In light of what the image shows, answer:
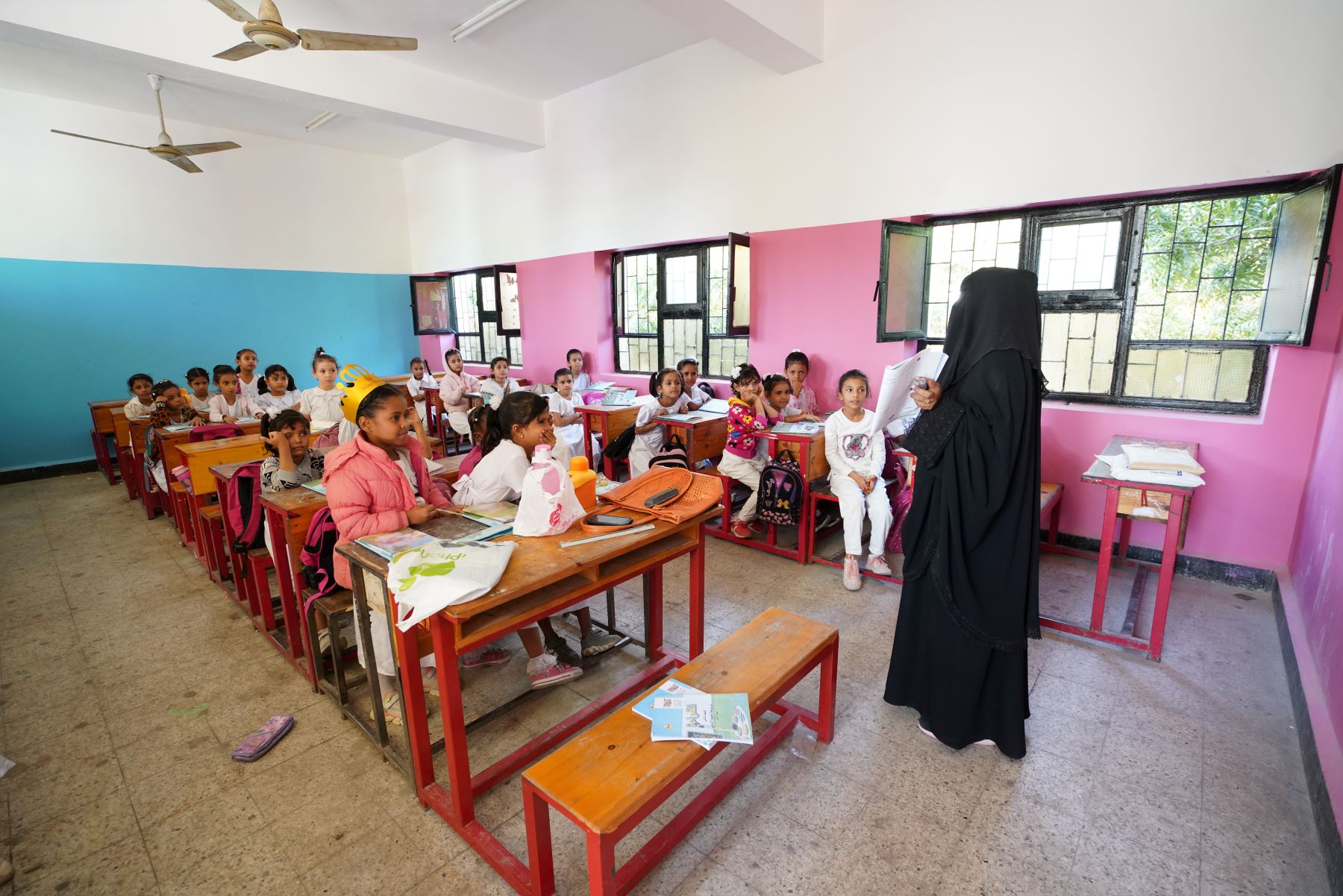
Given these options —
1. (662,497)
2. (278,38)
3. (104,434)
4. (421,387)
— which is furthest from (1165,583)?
(104,434)

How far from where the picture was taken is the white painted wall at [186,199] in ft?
20.3

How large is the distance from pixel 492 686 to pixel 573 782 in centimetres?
133

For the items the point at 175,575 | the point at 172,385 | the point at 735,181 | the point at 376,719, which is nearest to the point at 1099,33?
the point at 735,181

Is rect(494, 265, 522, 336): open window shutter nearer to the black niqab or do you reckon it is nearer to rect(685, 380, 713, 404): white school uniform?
rect(685, 380, 713, 404): white school uniform

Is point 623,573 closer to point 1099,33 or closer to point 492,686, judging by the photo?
point 492,686

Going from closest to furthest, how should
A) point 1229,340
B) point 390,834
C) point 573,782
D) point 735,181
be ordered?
point 573,782, point 390,834, point 1229,340, point 735,181

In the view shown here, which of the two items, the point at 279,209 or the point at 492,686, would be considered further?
the point at 279,209

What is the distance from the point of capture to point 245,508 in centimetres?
283

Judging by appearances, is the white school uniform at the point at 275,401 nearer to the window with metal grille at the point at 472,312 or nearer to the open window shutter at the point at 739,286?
the window with metal grille at the point at 472,312

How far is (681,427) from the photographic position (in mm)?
4582

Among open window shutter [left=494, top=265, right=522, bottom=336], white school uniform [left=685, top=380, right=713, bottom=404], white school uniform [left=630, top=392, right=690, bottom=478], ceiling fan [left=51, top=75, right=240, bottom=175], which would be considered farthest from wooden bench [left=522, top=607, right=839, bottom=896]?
open window shutter [left=494, top=265, right=522, bottom=336]

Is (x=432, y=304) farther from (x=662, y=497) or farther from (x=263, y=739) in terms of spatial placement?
(x=662, y=497)

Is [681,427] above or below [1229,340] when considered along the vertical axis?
below

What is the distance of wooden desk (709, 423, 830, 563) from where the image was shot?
3.78 metres
